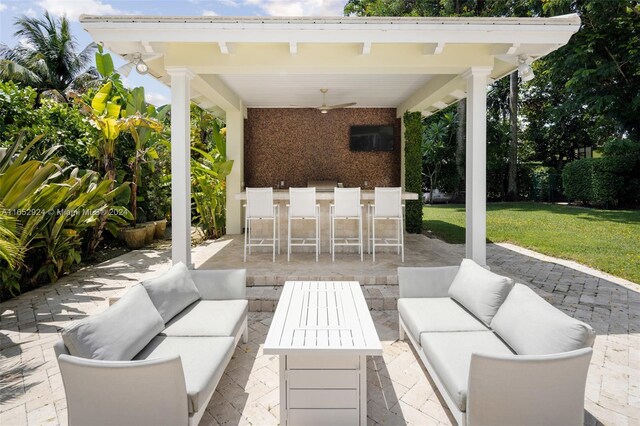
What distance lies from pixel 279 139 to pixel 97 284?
554 centimetres

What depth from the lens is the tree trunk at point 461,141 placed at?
55.0 feet

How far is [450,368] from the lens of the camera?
220 cm

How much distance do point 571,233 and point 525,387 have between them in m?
9.12

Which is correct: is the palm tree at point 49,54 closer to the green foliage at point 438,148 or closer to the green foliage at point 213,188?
the green foliage at point 213,188

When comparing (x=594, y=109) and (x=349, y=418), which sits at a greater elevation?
(x=594, y=109)

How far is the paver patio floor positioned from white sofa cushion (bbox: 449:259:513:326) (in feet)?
2.23

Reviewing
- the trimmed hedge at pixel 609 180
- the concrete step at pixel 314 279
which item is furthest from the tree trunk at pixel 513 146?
the concrete step at pixel 314 279

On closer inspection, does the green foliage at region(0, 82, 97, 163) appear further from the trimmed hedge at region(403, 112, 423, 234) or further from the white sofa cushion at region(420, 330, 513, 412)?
the trimmed hedge at region(403, 112, 423, 234)

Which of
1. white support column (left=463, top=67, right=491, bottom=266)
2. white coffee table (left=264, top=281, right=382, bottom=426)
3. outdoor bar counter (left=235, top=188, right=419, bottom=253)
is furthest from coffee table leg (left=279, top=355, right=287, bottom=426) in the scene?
outdoor bar counter (left=235, top=188, right=419, bottom=253)

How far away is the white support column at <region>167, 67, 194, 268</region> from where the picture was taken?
4.80m

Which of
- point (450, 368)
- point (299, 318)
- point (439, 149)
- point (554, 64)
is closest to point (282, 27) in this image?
point (299, 318)

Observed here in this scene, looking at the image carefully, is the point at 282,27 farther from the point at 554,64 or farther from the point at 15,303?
the point at 554,64

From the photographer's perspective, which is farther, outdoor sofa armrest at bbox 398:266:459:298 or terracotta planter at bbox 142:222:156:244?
terracotta planter at bbox 142:222:156:244

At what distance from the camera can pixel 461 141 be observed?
56.4ft
